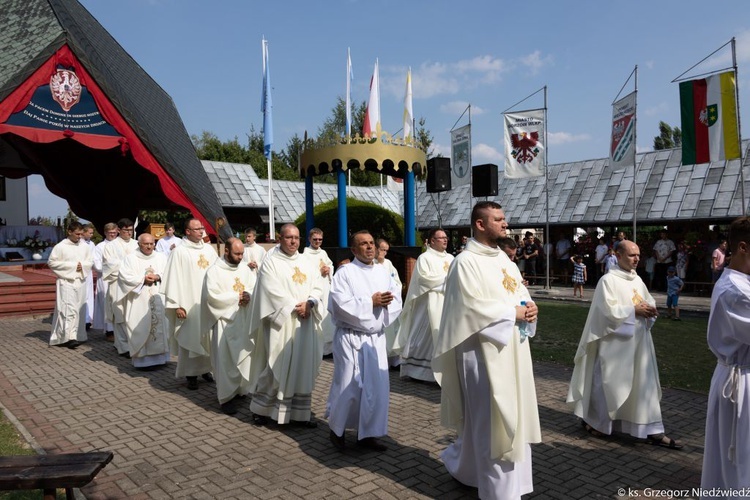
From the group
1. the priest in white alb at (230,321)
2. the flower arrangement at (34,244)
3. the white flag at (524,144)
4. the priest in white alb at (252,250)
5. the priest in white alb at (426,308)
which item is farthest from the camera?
the flower arrangement at (34,244)

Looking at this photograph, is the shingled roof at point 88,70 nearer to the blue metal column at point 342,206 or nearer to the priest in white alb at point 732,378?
the blue metal column at point 342,206

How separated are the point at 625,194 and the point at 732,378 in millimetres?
19805

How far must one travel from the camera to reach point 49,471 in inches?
126

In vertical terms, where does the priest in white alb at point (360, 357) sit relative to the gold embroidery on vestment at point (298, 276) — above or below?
below

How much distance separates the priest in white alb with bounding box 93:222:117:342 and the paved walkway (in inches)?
132

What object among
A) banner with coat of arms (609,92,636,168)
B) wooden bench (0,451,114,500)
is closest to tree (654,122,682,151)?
banner with coat of arms (609,92,636,168)

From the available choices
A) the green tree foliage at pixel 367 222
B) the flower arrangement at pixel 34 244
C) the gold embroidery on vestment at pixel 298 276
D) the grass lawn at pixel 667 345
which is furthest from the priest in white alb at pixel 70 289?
the flower arrangement at pixel 34 244

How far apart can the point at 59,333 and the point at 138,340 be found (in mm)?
2631

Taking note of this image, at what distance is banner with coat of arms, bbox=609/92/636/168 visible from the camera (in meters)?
15.7

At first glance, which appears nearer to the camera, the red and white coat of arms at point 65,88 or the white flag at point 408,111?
the red and white coat of arms at point 65,88

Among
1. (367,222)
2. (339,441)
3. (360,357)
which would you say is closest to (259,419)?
(339,441)

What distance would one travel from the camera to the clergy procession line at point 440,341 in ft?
11.9

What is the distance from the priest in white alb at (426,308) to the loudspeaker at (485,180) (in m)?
8.36

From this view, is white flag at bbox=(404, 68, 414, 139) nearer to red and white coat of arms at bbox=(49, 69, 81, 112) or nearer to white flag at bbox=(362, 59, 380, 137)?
white flag at bbox=(362, 59, 380, 137)
